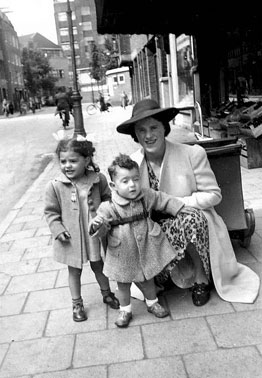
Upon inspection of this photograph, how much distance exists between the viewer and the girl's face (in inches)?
115

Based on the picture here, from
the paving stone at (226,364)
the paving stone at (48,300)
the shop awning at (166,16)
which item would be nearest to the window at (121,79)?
the shop awning at (166,16)

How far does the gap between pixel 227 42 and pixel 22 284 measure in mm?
8520

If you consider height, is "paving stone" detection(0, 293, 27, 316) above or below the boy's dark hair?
below

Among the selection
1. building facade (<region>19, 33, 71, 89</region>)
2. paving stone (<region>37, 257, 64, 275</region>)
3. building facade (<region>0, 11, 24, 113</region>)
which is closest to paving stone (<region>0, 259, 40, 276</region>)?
paving stone (<region>37, 257, 64, 275</region>)

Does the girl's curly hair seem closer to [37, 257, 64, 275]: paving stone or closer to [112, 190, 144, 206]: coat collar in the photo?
[112, 190, 144, 206]: coat collar

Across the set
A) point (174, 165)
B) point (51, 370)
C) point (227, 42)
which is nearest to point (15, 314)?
point (51, 370)

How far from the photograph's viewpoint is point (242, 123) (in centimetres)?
796

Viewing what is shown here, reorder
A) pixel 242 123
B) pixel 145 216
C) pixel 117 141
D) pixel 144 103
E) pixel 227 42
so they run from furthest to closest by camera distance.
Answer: pixel 117 141
pixel 227 42
pixel 242 123
pixel 144 103
pixel 145 216

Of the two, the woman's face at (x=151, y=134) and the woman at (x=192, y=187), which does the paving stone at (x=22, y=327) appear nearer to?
the woman at (x=192, y=187)

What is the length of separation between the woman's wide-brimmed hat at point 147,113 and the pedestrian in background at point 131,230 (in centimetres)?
41

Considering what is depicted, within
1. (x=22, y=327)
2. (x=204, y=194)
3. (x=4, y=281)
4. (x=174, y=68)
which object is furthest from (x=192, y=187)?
(x=174, y=68)

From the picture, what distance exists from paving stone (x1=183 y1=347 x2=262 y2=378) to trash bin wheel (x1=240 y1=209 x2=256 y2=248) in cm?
146

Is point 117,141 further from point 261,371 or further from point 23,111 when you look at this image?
point 23,111

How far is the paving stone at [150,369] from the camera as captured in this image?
2438 millimetres
